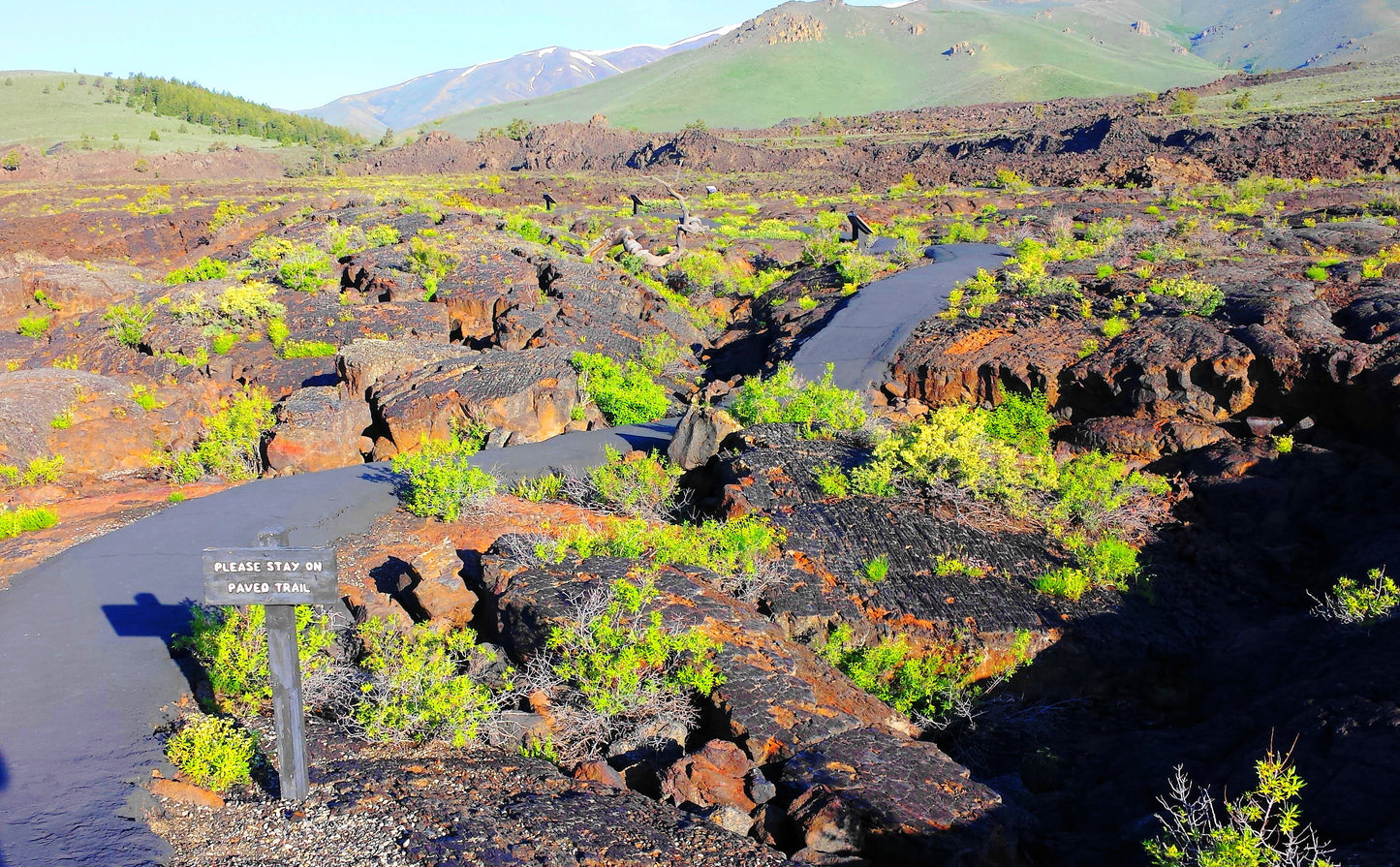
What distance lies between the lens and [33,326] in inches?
693

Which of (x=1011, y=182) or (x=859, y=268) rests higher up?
(x=1011, y=182)

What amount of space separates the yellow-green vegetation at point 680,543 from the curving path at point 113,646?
7.98 ft

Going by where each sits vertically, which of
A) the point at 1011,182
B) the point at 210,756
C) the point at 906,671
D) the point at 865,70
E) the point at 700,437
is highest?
the point at 865,70

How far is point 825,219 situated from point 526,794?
92.6 ft

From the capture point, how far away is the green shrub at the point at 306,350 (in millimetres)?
15219

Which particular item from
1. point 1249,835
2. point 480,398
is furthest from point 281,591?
Result: point 480,398

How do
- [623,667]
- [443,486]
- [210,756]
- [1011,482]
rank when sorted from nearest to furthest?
[210,756] < [623,667] < [443,486] < [1011,482]

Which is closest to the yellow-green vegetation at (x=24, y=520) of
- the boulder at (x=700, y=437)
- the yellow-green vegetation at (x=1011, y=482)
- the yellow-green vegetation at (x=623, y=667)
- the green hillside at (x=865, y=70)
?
the yellow-green vegetation at (x=623, y=667)

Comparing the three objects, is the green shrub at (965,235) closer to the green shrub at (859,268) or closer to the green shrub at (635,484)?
the green shrub at (859,268)

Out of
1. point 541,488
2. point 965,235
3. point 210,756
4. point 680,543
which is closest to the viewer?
point 210,756

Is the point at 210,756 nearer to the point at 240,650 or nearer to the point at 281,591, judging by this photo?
the point at 240,650

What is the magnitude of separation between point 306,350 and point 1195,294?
1523cm

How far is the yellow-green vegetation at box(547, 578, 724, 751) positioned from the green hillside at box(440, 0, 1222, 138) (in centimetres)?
10709

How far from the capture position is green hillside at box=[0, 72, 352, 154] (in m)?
69.3
